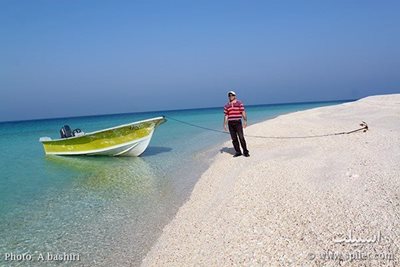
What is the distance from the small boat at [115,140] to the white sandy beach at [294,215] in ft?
17.9

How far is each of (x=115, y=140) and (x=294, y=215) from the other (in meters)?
10.4

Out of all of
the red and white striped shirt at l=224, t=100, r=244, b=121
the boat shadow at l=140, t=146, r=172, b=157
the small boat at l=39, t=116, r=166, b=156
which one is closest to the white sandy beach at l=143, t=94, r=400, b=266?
the red and white striped shirt at l=224, t=100, r=244, b=121

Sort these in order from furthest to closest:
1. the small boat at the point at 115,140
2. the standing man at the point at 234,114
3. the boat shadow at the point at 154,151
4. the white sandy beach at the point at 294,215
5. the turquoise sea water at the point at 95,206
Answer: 1. the boat shadow at the point at 154,151
2. the small boat at the point at 115,140
3. the standing man at the point at 234,114
4. the turquoise sea water at the point at 95,206
5. the white sandy beach at the point at 294,215

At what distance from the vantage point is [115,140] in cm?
1386

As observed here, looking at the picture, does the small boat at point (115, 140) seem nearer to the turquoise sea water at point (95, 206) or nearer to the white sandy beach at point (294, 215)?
the turquoise sea water at point (95, 206)

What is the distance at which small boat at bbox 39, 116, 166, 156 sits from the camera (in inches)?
525

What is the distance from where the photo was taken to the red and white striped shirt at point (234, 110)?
9531 millimetres

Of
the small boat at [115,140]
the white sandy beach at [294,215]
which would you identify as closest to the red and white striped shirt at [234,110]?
the white sandy beach at [294,215]

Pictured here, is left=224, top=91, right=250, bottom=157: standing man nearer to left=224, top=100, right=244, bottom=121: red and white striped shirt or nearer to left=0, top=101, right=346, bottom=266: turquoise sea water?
left=224, top=100, right=244, bottom=121: red and white striped shirt

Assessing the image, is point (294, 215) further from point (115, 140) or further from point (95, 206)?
point (115, 140)

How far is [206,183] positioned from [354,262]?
16.0 feet

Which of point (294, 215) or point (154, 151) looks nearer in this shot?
point (294, 215)

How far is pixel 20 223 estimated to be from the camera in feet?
21.5

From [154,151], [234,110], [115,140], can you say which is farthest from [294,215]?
[154,151]
